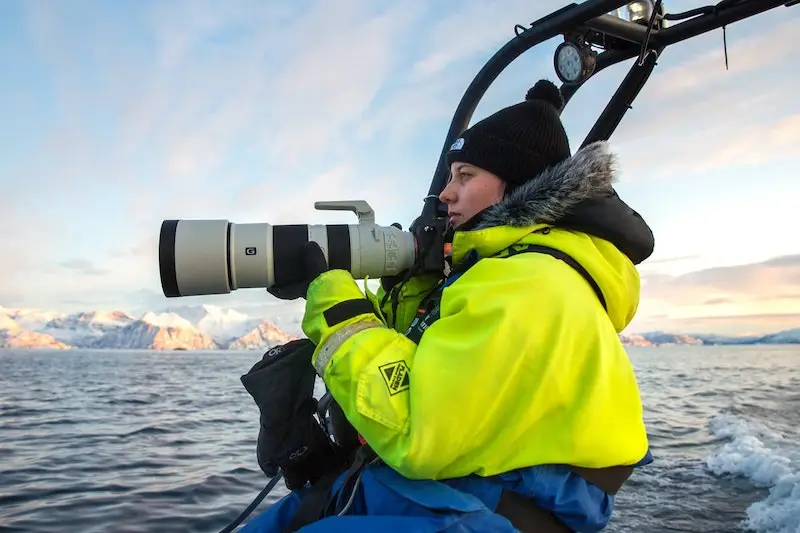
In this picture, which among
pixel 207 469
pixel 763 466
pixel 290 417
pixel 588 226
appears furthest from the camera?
pixel 763 466

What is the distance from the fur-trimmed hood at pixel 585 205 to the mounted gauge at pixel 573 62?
2163 millimetres

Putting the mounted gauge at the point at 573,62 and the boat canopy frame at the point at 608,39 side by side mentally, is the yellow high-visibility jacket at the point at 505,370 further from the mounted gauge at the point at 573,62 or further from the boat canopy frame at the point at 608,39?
the mounted gauge at the point at 573,62

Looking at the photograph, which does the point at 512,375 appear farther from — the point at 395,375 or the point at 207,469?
the point at 207,469

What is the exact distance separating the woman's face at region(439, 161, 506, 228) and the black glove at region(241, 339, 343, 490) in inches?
25.8

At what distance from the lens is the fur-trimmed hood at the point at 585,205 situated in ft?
5.43

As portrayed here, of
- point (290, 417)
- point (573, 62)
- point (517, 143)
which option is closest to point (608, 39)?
point (573, 62)

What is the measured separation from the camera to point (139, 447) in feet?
25.2

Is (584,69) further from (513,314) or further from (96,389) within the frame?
(96,389)

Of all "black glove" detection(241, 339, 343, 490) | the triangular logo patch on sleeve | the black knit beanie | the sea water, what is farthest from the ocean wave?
the triangular logo patch on sleeve

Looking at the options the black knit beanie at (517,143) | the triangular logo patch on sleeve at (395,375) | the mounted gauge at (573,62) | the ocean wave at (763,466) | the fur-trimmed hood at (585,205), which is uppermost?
the mounted gauge at (573,62)

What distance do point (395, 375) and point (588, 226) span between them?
68cm

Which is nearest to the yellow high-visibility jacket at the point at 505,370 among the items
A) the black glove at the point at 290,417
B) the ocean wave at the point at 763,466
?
the black glove at the point at 290,417

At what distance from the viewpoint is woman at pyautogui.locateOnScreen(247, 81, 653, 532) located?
1.36 meters

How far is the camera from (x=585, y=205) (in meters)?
1.66
